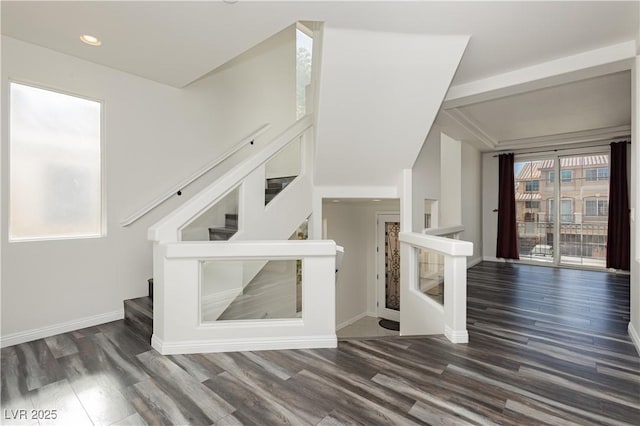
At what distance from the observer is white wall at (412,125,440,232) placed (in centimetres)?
446

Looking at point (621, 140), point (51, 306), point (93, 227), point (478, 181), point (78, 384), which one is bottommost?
point (78, 384)

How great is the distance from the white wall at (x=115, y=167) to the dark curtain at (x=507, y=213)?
6127 millimetres

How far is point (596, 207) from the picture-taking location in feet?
20.7

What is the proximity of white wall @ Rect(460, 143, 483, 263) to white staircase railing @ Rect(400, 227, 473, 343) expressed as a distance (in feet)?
8.43

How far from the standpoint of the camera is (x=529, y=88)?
135 inches

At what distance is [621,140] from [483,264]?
350 cm

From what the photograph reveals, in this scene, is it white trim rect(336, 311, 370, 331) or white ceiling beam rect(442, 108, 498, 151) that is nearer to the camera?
white ceiling beam rect(442, 108, 498, 151)

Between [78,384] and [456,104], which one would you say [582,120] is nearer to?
[456,104]

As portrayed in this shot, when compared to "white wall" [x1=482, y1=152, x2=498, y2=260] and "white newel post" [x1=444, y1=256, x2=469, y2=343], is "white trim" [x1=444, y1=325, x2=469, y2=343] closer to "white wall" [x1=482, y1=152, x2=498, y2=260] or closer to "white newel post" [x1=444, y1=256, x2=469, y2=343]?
"white newel post" [x1=444, y1=256, x2=469, y2=343]

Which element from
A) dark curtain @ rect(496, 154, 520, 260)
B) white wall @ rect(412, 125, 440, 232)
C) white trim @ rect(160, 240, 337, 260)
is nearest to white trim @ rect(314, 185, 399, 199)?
Answer: white wall @ rect(412, 125, 440, 232)


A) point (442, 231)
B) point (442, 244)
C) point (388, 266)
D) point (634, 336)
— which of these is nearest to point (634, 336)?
point (634, 336)

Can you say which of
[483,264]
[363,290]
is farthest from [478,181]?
[363,290]

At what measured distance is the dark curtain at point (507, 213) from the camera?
7094mm

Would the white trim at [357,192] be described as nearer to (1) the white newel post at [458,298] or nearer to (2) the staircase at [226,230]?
(2) the staircase at [226,230]
